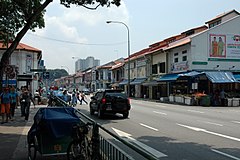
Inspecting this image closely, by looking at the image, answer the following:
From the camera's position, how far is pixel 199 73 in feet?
107

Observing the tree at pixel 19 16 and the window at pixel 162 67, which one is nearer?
the tree at pixel 19 16

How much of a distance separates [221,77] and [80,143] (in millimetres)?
29545

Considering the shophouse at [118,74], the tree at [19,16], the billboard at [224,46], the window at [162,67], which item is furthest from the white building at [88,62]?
the tree at [19,16]

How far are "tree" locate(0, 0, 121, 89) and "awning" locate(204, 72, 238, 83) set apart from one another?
807 inches

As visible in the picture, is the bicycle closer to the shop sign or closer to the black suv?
the black suv

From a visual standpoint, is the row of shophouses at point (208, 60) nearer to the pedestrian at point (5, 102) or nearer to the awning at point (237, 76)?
the awning at point (237, 76)

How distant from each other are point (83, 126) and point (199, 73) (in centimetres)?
2806

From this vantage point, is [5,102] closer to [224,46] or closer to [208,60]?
[208,60]

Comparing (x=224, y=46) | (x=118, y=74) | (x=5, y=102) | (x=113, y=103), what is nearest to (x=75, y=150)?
(x=5, y=102)

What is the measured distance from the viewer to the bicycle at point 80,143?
234 inches

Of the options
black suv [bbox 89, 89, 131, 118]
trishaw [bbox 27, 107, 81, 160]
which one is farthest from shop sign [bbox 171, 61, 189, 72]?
trishaw [bbox 27, 107, 81, 160]

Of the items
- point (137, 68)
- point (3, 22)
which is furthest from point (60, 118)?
point (137, 68)

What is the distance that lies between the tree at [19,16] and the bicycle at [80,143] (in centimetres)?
763

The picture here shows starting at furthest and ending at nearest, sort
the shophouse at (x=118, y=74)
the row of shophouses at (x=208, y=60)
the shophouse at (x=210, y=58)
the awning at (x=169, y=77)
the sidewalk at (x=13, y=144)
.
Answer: the shophouse at (x=118, y=74) → the awning at (x=169, y=77) → the shophouse at (x=210, y=58) → the row of shophouses at (x=208, y=60) → the sidewalk at (x=13, y=144)
